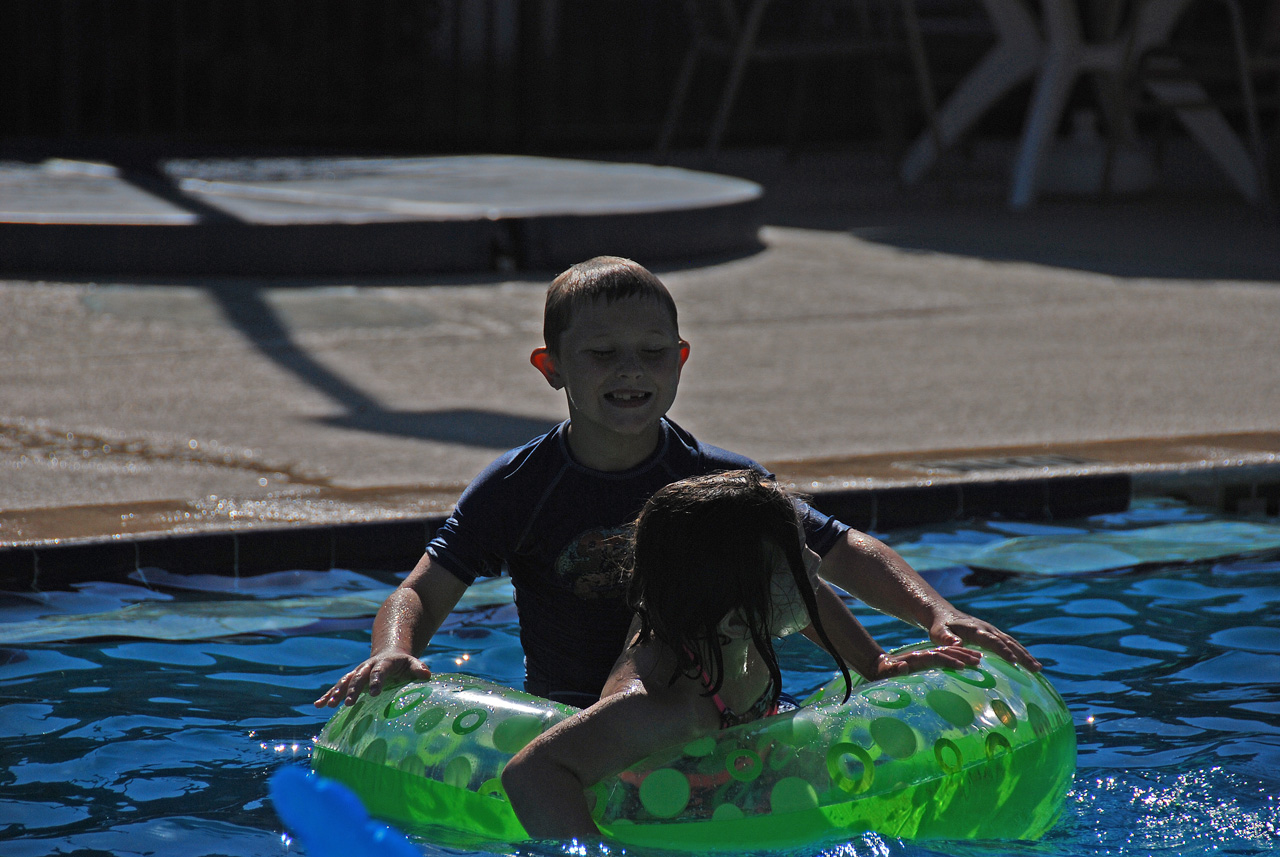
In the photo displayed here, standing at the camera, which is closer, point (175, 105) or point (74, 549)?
point (74, 549)

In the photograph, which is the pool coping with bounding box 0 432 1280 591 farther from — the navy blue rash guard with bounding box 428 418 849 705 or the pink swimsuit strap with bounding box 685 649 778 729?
the pink swimsuit strap with bounding box 685 649 778 729

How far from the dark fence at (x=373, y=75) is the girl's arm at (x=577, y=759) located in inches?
424

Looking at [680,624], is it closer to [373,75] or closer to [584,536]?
[584,536]

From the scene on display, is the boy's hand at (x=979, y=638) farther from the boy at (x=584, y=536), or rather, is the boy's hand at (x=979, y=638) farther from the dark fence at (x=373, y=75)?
the dark fence at (x=373, y=75)

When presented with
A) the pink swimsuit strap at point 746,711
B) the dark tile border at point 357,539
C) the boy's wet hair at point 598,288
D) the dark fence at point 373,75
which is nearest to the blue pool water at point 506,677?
the dark tile border at point 357,539

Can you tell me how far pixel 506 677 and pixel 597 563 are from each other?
1.02 metres

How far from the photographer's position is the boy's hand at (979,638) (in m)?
2.81

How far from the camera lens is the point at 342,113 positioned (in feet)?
45.3

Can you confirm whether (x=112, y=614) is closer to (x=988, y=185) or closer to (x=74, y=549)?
(x=74, y=549)

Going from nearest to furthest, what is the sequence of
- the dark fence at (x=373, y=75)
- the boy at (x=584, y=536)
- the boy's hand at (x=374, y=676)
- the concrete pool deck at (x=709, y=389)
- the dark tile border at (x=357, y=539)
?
the boy's hand at (x=374, y=676) → the boy at (x=584, y=536) → the dark tile border at (x=357, y=539) → the concrete pool deck at (x=709, y=389) → the dark fence at (x=373, y=75)

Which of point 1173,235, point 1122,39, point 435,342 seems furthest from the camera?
point 1122,39

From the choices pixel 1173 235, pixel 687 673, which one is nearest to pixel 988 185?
pixel 1173 235

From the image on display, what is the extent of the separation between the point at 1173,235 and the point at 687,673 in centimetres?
796

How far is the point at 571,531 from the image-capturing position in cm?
283
